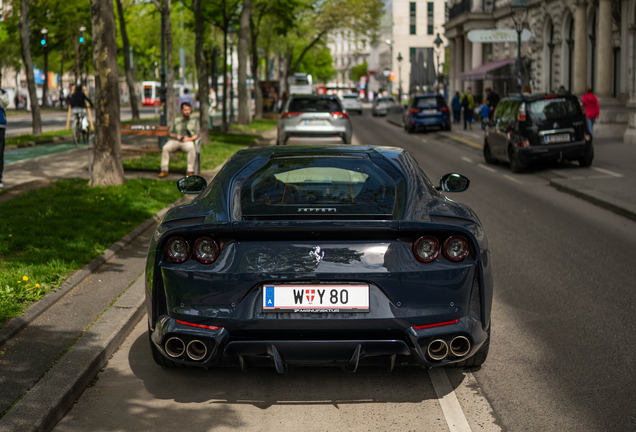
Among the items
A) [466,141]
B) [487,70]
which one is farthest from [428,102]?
[487,70]

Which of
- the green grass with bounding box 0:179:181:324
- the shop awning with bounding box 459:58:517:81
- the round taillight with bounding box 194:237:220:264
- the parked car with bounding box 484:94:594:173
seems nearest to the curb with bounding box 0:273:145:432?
the green grass with bounding box 0:179:181:324

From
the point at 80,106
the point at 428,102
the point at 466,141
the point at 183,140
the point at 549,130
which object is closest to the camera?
the point at 183,140

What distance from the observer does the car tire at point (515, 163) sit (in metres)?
18.5

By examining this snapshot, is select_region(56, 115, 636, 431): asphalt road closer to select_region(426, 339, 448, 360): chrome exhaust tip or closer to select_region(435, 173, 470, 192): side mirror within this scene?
select_region(426, 339, 448, 360): chrome exhaust tip

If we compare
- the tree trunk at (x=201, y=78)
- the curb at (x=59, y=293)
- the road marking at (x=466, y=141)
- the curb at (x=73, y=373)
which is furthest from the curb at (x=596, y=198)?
the tree trunk at (x=201, y=78)

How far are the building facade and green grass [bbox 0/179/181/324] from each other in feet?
57.1

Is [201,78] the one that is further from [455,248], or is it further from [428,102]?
[455,248]

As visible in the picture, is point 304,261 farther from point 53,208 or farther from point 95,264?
point 53,208

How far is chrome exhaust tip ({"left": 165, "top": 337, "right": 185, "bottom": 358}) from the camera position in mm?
4391

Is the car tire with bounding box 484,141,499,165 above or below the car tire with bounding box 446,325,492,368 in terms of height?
above

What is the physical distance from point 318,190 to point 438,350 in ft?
4.21

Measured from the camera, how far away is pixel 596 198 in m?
13.5

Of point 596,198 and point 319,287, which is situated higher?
point 319,287

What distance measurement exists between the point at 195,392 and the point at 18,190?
10513mm
